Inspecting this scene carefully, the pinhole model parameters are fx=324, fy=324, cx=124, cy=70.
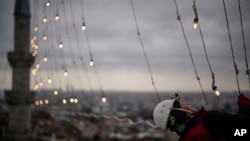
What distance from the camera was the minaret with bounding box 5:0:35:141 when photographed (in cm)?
2219

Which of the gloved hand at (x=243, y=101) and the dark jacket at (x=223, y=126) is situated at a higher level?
the gloved hand at (x=243, y=101)

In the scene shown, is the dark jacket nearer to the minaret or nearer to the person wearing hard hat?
the person wearing hard hat

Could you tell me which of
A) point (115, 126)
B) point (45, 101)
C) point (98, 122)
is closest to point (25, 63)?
point (45, 101)

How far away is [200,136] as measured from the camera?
7.06ft

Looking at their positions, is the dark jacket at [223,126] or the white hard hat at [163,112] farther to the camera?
the white hard hat at [163,112]

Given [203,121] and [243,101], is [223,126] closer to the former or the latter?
[203,121]

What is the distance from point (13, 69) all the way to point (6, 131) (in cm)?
456

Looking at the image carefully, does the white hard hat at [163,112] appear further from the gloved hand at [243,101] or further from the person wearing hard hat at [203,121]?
the gloved hand at [243,101]

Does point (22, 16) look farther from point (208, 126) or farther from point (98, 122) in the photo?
point (98, 122)

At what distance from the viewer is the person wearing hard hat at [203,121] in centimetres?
194

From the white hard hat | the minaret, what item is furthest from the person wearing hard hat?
the minaret

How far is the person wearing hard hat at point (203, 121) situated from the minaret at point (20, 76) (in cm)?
2089

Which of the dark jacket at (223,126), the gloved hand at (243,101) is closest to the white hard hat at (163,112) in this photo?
the dark jacket at (223,126)

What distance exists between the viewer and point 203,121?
2068 mm
